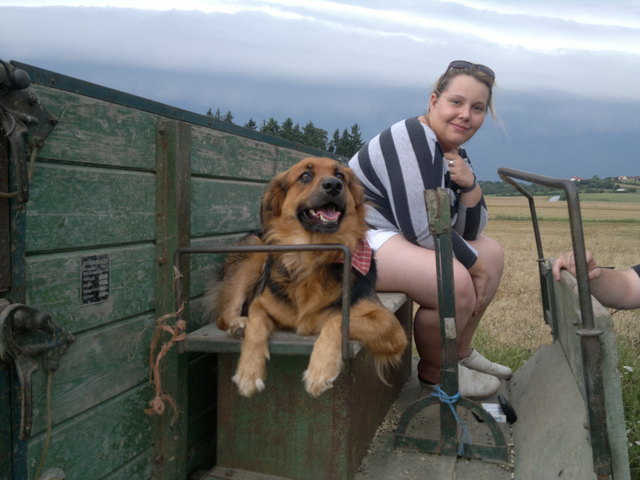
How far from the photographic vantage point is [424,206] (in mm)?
2676

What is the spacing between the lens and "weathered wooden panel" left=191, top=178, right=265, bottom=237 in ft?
7.25

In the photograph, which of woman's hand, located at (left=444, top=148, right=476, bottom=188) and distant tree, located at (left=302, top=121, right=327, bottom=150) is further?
distant tree, located at (left=302, top=121, right=327, bottom=150)

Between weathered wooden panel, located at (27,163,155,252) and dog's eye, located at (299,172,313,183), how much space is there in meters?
0.64

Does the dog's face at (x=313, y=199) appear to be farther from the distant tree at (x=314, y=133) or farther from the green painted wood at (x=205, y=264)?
the distant tree at (x=314, y=133)

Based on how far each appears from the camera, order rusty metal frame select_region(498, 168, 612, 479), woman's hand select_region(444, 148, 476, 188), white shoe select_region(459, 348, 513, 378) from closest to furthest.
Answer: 1. rusty metal frame select_region(498, 168, 612, 479)
2. woman's hand select_region(444, 148, 476, 188)
3. white shoe select_region(459, 348, 513, 378)

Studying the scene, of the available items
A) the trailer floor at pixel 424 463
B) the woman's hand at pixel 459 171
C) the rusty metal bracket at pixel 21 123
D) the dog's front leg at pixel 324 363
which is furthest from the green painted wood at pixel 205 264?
the woman's hand at pixel 459 171

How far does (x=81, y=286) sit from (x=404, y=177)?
151 cm

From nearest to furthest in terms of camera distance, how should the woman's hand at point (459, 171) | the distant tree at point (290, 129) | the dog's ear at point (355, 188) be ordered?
the dog's ear at point (355, 188), the woman's hand at point (459, 171), the distant tree at point (290, 129)

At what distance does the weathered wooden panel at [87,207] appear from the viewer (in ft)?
4.79

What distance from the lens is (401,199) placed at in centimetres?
267

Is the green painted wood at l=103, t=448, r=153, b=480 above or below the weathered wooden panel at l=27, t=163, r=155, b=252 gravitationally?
below

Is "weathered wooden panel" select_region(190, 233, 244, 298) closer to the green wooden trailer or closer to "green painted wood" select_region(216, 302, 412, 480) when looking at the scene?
the green wooden trailer

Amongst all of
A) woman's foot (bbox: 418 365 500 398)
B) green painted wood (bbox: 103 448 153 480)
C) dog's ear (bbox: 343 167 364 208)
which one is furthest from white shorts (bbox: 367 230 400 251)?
green painted wood (bbox: 103 448 153 480)

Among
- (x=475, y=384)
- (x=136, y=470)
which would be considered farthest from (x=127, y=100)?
(x=475, y=384)
